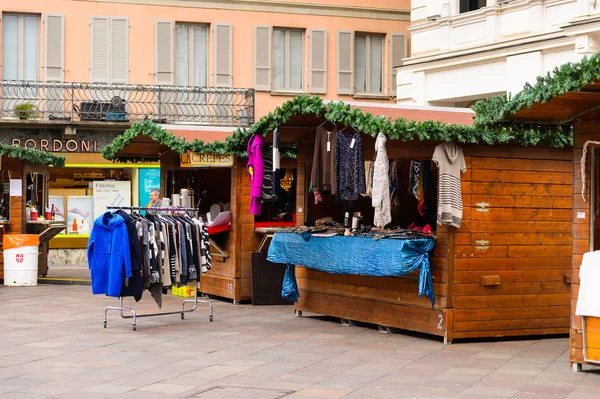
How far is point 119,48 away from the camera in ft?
83.6

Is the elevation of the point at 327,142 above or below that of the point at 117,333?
above

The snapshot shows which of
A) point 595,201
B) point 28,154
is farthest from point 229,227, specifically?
point 595,201

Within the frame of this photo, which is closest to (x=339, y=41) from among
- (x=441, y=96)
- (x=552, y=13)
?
(x=441, y=96)

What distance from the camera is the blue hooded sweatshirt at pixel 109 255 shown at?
12.1 meters

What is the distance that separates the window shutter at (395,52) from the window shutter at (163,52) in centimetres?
552

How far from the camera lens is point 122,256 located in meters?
12.2

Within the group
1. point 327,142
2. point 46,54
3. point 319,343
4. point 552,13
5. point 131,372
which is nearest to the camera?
point 131,372

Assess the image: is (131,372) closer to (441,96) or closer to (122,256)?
(122,256)

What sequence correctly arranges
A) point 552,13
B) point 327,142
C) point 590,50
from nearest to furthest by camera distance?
point 327,142 → point 590,50 → point 552,13

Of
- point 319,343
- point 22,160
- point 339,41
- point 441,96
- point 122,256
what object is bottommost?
point 319,343

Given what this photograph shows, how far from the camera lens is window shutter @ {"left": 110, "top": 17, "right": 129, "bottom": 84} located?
25422 mm

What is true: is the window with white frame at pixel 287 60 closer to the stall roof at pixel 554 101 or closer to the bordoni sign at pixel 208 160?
the bordoni sign at pixel 208 160

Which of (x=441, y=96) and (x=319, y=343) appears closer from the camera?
(x=319, y=343)

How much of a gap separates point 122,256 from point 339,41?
50.7 ft
